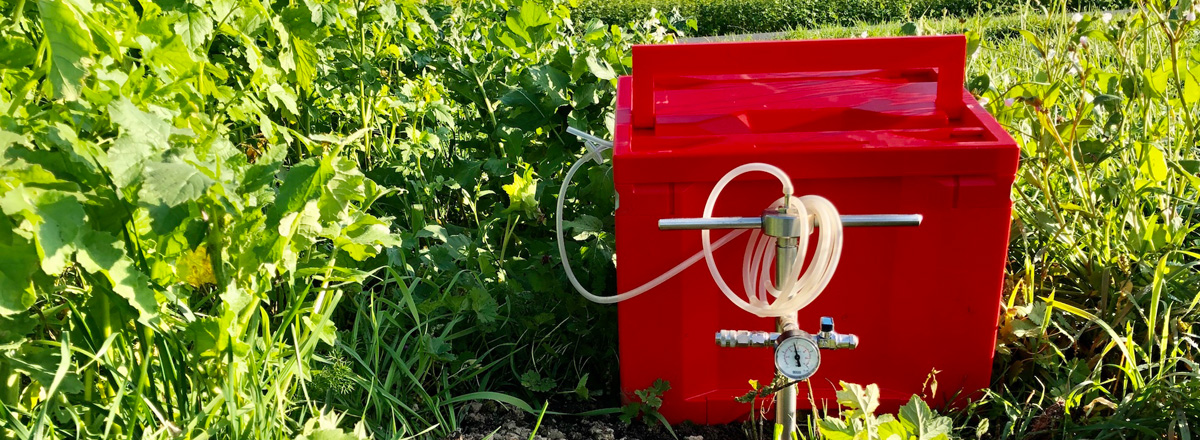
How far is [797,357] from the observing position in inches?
56.9

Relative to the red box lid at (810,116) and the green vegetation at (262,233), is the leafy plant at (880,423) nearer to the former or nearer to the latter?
the red box lid at (810,116)

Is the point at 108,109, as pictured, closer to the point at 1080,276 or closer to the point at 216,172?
the point at 216,172

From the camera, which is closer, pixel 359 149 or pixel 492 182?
pixel 492 182

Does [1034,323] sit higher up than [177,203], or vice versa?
[177,203]

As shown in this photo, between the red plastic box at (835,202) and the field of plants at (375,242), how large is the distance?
4.7 inches

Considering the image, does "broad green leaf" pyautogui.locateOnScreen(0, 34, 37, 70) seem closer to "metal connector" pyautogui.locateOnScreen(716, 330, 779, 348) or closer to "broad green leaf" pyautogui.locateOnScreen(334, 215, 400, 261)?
"broad green leaf" pyautogui.locateOnScreen(334, 215, 400, 261)

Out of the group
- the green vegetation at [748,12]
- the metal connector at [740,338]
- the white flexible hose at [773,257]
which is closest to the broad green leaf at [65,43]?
the white flexible hose at [773,257]

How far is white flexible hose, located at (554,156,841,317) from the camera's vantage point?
137cm

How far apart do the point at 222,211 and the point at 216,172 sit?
0.17 metres

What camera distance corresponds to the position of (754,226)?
1.46 meters

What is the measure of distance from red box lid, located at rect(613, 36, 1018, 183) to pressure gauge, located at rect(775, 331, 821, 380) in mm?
300

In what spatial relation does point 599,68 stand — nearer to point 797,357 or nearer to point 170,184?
point 797,357

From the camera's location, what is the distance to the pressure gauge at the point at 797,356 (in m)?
1.44

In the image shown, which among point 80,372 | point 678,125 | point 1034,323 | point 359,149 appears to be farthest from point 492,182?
point 1034,323
